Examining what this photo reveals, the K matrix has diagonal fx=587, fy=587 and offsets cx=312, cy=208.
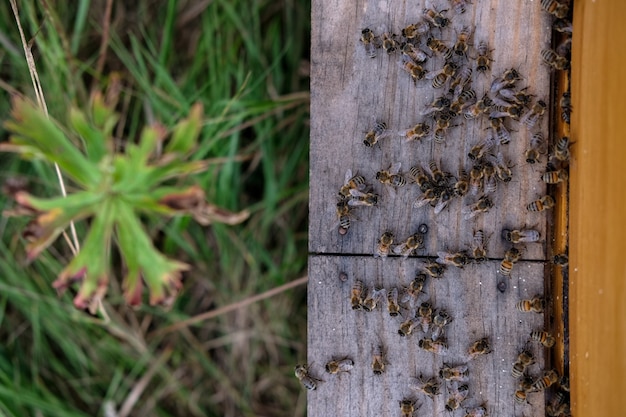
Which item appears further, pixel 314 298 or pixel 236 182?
pixel 236 182

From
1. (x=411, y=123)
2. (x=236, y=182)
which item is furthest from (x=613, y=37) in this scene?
(x=236, y=182)

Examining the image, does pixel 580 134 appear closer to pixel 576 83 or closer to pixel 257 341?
pixel 576 83

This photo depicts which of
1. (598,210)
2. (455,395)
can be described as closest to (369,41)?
(598,210)

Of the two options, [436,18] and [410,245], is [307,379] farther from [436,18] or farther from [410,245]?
[436,18]

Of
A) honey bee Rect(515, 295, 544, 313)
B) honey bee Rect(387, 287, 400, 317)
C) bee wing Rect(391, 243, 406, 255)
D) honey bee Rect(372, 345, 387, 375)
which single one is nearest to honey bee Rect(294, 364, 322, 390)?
honey bee Rect(372, 345, 387, 375)

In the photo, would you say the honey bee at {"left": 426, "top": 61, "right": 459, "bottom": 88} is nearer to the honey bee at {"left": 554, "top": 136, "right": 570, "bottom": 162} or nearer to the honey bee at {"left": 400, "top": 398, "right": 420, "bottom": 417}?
the honey bee at {"left": 554, "top": 136, "right": 570, "bottom": 162}
